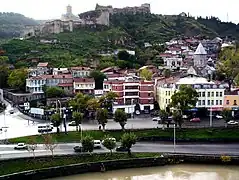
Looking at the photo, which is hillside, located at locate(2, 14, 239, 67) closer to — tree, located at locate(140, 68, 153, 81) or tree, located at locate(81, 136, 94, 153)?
tree, located at locate(140, 68, 153, 81)

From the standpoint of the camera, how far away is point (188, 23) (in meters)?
76.5

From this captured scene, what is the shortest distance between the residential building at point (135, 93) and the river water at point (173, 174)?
1058 centimetres

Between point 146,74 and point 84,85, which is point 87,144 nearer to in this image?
point 84,85

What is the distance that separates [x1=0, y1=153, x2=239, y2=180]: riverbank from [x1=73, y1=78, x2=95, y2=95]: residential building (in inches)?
570

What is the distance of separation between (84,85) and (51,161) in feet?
50.4

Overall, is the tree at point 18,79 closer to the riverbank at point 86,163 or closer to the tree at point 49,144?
the tree at point 49,144

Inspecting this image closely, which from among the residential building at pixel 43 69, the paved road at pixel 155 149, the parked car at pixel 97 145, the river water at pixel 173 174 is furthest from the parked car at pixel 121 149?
the residential building at pixel 43 69

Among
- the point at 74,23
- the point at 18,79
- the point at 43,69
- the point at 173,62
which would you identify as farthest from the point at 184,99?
the point at 74,23

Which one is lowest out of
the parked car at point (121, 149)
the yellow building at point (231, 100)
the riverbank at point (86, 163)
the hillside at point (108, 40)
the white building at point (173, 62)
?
the riverbank at point (86, 163)

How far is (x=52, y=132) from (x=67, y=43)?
32397 mm

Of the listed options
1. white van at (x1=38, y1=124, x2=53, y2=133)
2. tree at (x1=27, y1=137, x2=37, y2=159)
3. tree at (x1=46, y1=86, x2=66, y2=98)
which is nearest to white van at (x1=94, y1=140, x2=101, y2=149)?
tree at (x1=27, y1=137, x2=37, y2=159)

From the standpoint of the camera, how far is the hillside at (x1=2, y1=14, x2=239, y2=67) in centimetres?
4794

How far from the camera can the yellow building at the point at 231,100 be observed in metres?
28.6

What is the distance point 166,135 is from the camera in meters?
23.9
